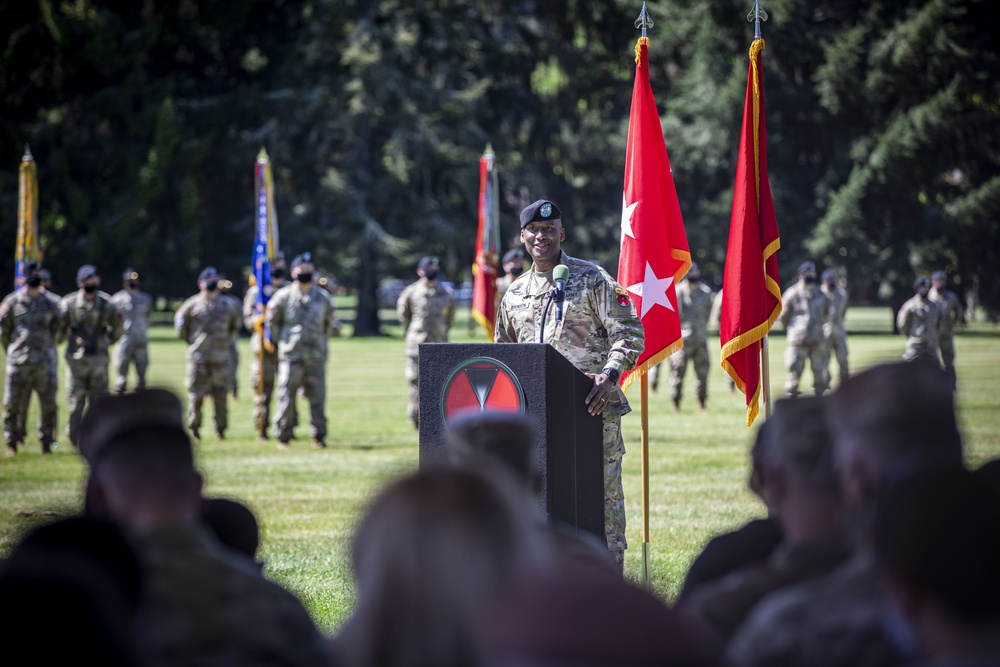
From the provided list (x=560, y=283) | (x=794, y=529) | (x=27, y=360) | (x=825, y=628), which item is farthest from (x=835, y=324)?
(x=825, y=628)

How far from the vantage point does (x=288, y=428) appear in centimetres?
1652

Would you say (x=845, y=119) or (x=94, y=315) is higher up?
(x=845, y=119)

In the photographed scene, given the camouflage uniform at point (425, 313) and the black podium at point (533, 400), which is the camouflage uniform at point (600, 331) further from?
the camouflage uniform at point (425, 313)

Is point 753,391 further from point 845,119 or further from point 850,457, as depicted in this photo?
point 845,119

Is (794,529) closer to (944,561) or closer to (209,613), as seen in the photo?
(944,561)

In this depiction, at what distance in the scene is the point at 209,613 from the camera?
2.79m

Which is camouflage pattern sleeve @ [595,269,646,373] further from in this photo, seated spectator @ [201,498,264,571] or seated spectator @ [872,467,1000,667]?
seated spectator @ [872,467,1000,667]

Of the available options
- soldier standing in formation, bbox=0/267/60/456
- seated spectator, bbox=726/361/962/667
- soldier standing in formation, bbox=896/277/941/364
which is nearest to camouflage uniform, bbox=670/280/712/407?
soldier standing in formation, bbox=896/277/941/364

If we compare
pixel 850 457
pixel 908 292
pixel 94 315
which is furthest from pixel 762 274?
pixel 908 292

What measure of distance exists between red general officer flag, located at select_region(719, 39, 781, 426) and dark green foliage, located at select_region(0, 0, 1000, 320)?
40.0 metres

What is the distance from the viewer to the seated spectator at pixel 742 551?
3.51 m

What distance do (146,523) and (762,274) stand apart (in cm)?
600

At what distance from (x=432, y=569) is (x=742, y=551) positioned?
1522 mm

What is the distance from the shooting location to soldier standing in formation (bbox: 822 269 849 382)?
2216 centimetres
